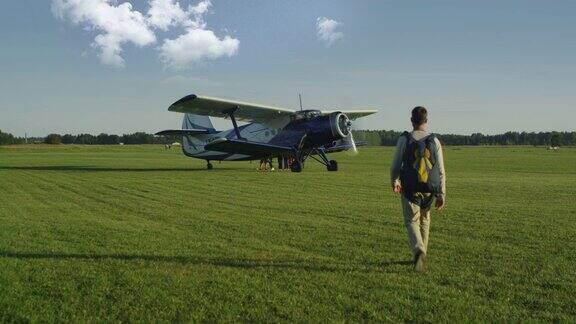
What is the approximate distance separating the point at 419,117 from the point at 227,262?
2825 millimetres

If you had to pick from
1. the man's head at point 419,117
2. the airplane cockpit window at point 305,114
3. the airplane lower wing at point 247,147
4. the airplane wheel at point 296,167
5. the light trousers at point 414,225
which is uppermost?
the airplane cockpit window at point 305,114

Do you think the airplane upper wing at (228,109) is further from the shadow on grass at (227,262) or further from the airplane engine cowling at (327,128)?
the shadow on grass at (227,262)

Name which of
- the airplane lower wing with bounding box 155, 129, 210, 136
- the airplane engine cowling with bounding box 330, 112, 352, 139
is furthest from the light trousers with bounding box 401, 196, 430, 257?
the airplane lower wing with bounding box 155, 129, 210, 136

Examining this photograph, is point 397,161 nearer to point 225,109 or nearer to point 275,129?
point 225,109

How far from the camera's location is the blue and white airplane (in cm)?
2575

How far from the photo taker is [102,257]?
6488 millimetres

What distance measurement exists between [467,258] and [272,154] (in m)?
21.9

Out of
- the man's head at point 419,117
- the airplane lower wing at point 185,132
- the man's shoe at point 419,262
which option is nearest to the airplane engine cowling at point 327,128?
the airplane lower wing at point 185,132

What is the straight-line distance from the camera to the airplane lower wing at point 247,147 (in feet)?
85.6

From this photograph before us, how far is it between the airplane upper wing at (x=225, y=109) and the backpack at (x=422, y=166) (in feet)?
62.4

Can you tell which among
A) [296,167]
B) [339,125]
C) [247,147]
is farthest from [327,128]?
[247,147]

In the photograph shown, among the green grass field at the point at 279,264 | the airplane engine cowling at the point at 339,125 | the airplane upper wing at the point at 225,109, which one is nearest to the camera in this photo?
the green grass field at the point at 279,264

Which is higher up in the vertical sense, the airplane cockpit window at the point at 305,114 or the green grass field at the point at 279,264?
the airplane cockpit window at the point at 305,114

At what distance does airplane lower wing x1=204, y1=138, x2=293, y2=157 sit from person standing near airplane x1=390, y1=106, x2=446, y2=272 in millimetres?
20142
